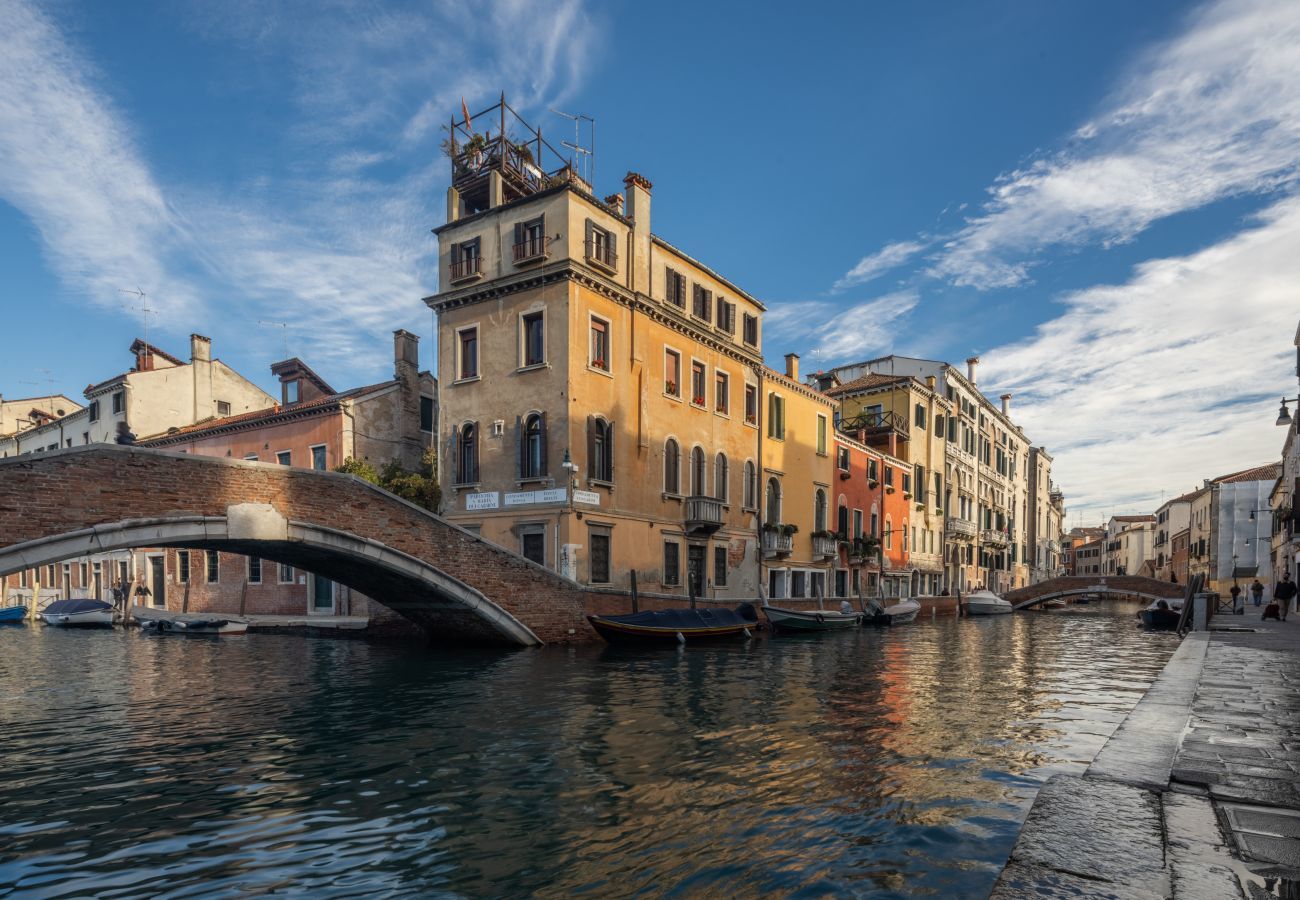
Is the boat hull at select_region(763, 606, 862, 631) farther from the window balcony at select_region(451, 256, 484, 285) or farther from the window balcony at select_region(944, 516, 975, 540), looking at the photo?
the window balcony at select_region(944, 516, 975, 540)

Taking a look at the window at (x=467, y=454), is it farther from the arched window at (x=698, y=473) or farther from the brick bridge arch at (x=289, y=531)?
the arched window at (x=698, y=473)

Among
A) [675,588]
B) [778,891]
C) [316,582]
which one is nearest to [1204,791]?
[778,891]

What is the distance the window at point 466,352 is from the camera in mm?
21906

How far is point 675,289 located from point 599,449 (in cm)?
627

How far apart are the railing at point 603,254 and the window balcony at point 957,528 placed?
93.7 ft

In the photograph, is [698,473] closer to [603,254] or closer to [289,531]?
[603,254]

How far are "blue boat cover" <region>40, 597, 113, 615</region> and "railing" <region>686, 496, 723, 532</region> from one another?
21.3m

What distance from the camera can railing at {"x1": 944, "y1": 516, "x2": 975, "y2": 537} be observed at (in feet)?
140

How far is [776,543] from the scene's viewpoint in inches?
1077

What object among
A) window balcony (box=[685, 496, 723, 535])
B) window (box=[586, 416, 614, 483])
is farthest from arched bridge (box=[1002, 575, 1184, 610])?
window (box=[586, 416, 614, 483])

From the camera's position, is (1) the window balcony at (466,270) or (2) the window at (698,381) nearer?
(1) the window balcony at (466,270)

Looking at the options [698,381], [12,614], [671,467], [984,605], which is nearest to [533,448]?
[671,467]

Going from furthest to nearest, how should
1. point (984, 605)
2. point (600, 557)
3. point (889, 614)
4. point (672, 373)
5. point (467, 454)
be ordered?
point (984, 605) → point (889, 614) → point (672, 373) → point (467, 454) → point (600, 557)

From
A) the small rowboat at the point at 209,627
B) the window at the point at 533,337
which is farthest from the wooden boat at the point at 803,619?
the small rowboat at the point at 209,627
